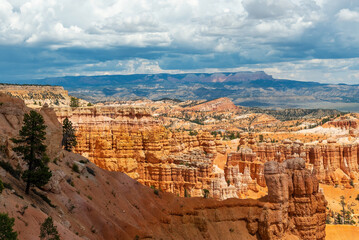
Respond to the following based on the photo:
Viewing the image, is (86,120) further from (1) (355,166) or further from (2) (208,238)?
(1) (355,166)

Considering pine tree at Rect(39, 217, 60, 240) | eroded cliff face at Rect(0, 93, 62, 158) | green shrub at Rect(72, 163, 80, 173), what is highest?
eroded cliff face at Rect(0, 93, 62, 158)

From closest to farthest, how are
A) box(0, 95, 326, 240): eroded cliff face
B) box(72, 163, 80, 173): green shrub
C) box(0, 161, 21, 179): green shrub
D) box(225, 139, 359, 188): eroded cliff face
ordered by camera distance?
box(0, 161, 21, 179): green shrub
box(0, 95, 326, 240): eroded cliff face
box(72, 163, 80, 173): green shrub
box(225, 139, 359, 188): eroded cliff face

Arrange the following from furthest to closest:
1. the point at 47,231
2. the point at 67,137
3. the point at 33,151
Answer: the point at 67,137, the point at 33,151, the point at 47,231

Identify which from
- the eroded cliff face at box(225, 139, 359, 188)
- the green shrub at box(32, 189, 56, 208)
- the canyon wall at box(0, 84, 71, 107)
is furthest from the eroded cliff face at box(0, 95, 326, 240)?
the canyon wall at box(0, 84, 71, 107)

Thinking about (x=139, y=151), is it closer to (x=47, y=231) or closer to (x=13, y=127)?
(x=13, y=127)

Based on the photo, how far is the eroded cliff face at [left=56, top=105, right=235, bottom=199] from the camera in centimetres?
5344

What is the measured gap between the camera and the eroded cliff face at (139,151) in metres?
53.4

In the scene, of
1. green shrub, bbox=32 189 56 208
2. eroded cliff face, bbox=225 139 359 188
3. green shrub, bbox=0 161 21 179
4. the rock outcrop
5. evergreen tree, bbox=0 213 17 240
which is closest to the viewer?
evergreen tree, bbox=0 213 17 240

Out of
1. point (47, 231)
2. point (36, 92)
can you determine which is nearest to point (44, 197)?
point (47, 231)

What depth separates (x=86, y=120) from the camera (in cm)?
5734

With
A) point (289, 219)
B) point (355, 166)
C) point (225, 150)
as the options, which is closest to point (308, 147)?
point (355, 166)

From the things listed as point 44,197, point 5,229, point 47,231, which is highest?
point 5,229

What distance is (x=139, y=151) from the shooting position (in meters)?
56.3

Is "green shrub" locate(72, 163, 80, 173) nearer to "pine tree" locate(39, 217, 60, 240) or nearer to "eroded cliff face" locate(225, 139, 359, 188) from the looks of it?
"pine tree" locate(39, 217, 60, 240)
